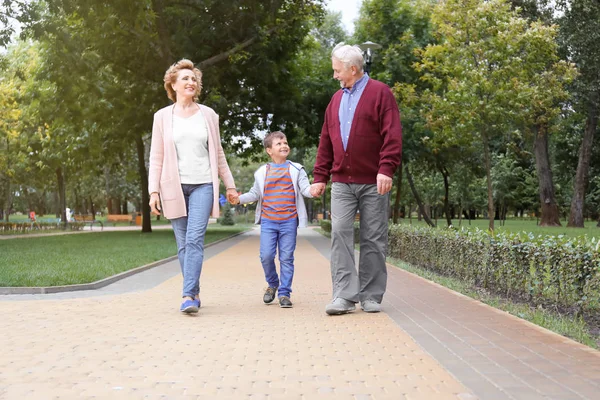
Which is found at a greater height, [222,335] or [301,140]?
[301,140]

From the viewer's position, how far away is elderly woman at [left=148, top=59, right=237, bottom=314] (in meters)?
6.57

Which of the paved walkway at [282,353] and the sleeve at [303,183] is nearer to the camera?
the paved walkway at [282,353]

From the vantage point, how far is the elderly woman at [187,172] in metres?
6.57

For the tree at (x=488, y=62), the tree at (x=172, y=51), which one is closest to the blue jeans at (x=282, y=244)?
the tree at (x=488, y=62)

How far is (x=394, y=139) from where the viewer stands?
6293 mm

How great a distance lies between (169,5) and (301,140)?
9.10 m

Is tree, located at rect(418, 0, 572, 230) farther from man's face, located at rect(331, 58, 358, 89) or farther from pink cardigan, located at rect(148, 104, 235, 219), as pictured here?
pink cardigan, located at rect(148, 104, 235, 219)

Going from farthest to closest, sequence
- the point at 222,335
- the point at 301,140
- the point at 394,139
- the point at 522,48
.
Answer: the point at 301,140 → the point at 522,48 → the point at 394,139 → the point at 222,335

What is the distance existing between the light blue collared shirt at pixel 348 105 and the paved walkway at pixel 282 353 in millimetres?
1681

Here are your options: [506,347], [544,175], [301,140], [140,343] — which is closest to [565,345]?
[506,347]

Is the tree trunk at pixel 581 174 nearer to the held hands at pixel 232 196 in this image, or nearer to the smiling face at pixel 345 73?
the smiling face at pixel 345 73

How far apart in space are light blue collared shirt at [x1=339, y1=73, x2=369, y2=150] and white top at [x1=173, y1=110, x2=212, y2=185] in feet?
4.25

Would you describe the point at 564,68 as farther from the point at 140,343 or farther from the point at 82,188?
the point at 82,188

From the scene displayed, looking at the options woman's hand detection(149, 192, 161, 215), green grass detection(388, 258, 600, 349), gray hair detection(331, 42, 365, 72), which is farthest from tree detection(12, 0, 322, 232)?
green grass detection(388, 258, 600, 349)
